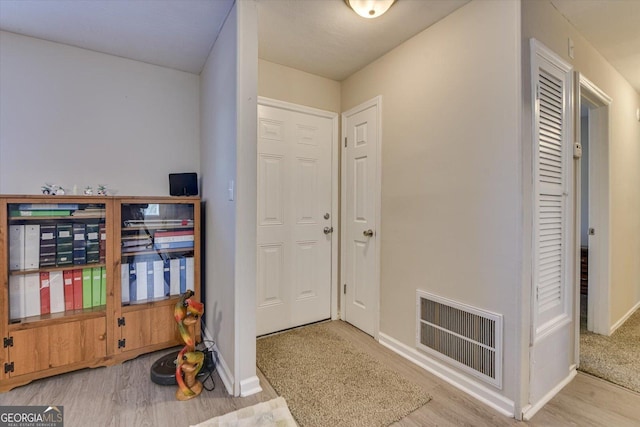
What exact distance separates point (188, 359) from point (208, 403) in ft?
0.89

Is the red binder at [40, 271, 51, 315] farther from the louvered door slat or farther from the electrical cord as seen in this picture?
the louvered door slat

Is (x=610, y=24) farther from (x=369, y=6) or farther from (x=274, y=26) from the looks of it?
(x=274, y=26)

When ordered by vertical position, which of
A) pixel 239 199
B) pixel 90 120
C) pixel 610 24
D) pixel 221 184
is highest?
pixel 610 24

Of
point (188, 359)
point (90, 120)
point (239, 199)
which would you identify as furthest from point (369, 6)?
point (188, 359)

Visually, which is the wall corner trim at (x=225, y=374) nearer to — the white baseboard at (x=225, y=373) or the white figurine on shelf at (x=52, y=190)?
the white baseboard at (x=225, y=373)

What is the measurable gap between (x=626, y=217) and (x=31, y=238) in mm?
4928

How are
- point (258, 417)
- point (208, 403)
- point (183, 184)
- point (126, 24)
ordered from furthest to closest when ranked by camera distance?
point (183, 184)
point (126, 24)
point (208, 403)
point (258, 417)

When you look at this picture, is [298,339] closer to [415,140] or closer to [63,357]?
[63,357]

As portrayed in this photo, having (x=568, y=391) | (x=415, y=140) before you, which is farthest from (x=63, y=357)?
(x=568, y=391)

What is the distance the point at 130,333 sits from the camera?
212 centimetres

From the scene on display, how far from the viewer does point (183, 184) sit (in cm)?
249

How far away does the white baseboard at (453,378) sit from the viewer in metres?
1.60

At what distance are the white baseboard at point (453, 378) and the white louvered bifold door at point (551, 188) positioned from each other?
1.37 feet

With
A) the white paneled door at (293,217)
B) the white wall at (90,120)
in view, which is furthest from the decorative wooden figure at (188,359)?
the white wall at (90,120)
